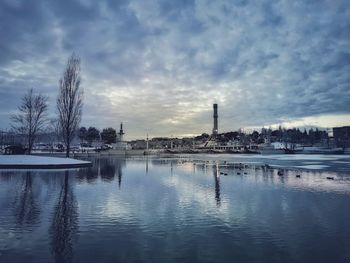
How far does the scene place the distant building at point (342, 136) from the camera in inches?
6892

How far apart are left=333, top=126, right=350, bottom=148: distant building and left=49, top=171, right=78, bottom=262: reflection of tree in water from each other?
179 meters

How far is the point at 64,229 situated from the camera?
452 inches

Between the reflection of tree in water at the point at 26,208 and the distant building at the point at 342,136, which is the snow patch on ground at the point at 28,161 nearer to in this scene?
the reflection of tree in water at the point at 26,208

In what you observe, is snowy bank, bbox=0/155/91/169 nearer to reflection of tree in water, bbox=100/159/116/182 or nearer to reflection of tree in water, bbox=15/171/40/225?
reflection of tree in water, bbox=100/159/116/182

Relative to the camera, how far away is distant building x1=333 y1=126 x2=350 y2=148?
175 meters

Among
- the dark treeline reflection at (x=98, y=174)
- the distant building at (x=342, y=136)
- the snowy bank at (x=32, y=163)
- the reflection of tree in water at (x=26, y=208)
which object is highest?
the distant building at (x=342, y=136)

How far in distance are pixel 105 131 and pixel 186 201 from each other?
17025 cm

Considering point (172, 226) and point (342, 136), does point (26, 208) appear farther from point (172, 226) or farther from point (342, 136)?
point (342, 136)

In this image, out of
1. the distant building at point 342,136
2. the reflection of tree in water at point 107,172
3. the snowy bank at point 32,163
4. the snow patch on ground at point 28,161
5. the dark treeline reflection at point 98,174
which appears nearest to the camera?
the dark treeline reflection at point 98,174

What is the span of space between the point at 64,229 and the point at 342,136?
201164 mm

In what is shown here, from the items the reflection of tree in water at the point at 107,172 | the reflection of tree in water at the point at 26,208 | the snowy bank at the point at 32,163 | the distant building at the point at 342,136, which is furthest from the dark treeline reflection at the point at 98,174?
the distant building at the point at 342,136

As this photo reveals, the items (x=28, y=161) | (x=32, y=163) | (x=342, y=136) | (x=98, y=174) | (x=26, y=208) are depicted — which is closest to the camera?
(x=26, y=208)

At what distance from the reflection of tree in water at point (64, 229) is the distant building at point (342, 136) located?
7037 inches

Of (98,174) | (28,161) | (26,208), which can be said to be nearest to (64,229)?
(26,208)
